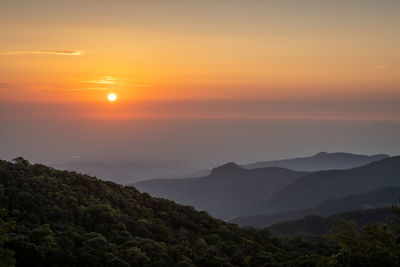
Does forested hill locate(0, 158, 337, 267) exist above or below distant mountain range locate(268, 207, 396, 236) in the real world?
above

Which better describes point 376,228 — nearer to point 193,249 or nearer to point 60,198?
point 193,249

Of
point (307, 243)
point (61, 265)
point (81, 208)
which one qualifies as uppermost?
point (81, 208)

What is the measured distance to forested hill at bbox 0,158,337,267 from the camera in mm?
28562

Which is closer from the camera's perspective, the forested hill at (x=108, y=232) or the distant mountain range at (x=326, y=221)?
the forested hill at (x=108, y=232)

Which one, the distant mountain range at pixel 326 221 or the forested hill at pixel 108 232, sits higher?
the forested hill at pixel 108 232

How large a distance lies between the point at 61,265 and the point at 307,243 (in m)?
30.9

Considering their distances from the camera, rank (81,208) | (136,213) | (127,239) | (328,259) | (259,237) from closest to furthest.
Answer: (328,259), (127,239), (81,208), (136,213), (259,237)

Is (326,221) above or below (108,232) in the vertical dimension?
below

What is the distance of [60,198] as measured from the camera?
38.7 metres

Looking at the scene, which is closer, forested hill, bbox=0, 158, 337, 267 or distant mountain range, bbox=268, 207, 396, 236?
forested hill, bbox=0, 158, 337, 267

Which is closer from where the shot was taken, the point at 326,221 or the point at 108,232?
the point at 108,232

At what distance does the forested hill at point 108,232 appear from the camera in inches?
1125

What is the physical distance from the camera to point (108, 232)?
36.2 m

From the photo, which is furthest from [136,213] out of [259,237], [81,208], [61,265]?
[61,265]
